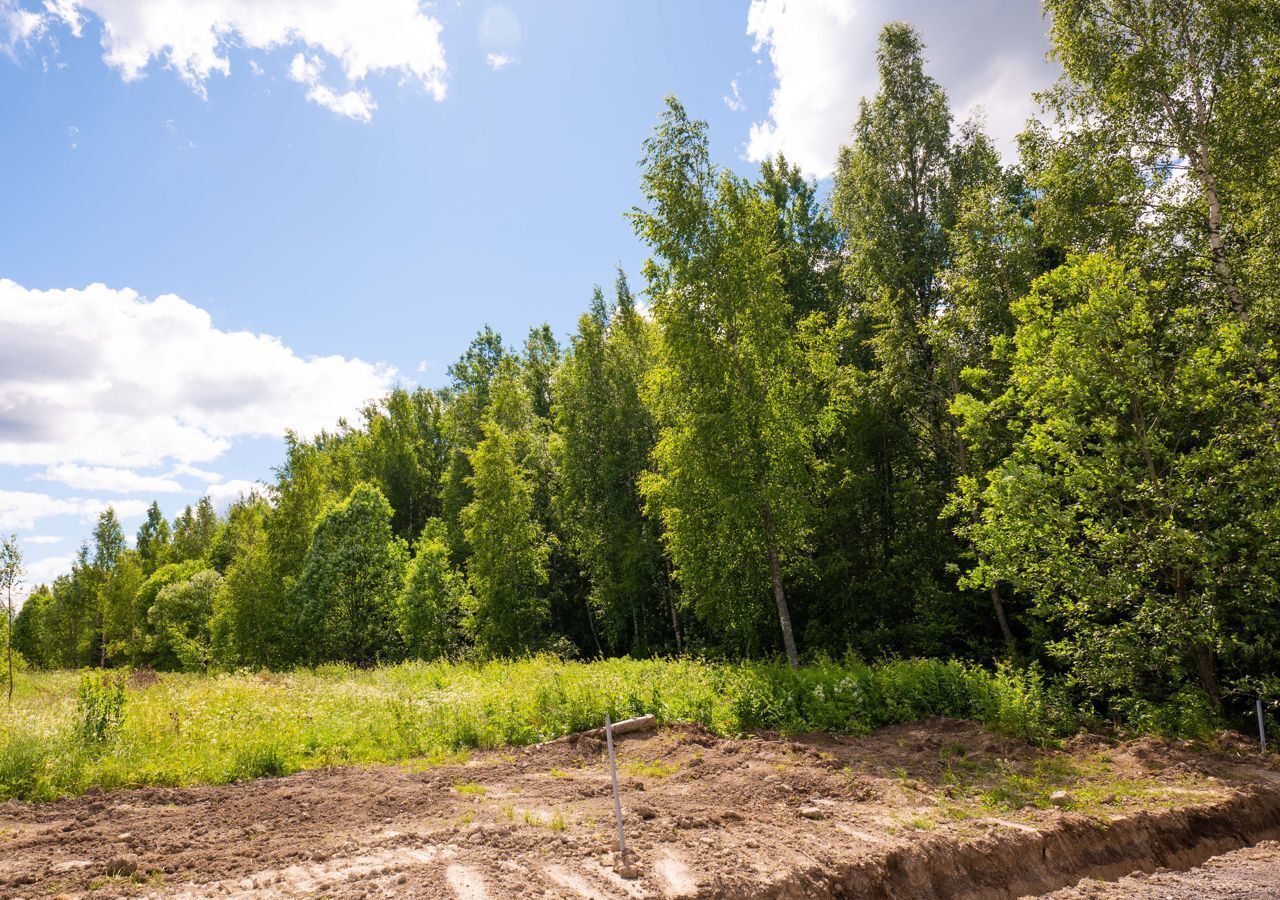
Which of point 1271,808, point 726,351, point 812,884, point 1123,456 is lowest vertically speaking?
point 1271,808

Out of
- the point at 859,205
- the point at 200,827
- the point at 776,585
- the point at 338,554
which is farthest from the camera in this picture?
the point at 338,554

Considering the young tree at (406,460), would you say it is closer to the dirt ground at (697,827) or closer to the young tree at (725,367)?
the young tree at (725,367)

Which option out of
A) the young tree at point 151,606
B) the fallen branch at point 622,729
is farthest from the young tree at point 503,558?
the young tree at point 151,606

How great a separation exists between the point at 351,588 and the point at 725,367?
22.7 meters

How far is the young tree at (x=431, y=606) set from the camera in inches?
1019

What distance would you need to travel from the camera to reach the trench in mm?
5484

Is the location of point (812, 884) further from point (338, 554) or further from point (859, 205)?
point (338, 554)

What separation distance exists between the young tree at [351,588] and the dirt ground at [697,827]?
21.5 m

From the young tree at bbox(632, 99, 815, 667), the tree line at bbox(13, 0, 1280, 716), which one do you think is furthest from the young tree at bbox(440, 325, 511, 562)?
the young tree at bbox(632, 99, 815, 667)

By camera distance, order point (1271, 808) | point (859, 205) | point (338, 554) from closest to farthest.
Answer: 1. point (1271, 808)
2. point (859, 205)
3. point (338, 554)

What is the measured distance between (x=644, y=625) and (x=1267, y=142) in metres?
21.7

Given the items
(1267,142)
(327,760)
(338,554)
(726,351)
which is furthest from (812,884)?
(338,554)

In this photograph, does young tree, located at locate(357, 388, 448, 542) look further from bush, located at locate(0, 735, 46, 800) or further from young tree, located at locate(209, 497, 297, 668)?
bush, located at locate(0, 735, 46, 800)

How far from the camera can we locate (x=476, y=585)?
23719mm
